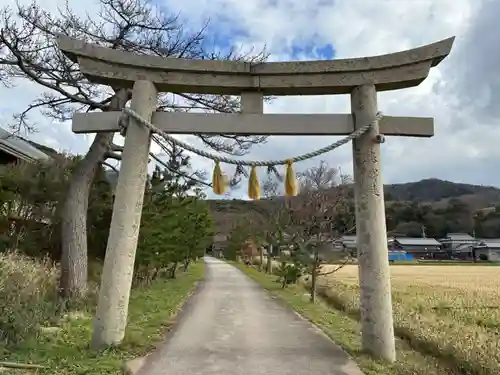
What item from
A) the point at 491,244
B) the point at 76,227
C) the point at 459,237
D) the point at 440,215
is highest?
the point at 440,215

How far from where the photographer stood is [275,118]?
21.0ft

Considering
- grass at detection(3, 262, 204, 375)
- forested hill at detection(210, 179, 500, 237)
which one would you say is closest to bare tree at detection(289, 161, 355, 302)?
grass at detection(3, 262, 204, 375)

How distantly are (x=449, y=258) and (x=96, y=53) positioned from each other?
76508mm

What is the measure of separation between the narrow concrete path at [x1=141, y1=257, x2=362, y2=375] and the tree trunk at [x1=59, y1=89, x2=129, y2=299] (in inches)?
102

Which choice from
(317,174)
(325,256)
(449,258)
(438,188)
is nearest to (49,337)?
(325,256)

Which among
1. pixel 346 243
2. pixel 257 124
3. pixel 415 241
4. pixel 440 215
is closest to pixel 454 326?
pixel 257 124

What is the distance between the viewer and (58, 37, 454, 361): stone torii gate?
6176 millimetres

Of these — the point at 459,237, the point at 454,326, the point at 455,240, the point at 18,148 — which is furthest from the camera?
the point at 459,237

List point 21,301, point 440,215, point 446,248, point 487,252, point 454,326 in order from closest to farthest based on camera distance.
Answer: point 21,301, point 454,326, point 487,252, point 446,248, point 440,215

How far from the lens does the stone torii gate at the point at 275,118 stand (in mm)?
6176

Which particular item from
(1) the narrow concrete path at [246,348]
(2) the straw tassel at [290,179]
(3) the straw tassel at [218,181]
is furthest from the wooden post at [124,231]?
(2) the straw tassel at [290,179]

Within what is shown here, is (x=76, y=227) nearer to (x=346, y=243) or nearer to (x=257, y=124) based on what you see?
(x=257, y=124)

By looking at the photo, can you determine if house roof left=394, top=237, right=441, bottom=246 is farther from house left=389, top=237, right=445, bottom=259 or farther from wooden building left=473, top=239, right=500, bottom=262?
wooden building left=473, top=239, right=500, bottom=262

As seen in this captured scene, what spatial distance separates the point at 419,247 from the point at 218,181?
77.9 m
